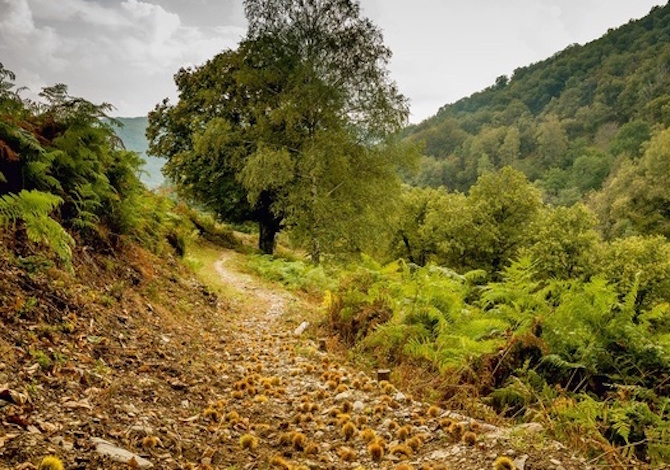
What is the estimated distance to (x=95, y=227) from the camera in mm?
6168

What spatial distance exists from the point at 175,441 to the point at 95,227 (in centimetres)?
426

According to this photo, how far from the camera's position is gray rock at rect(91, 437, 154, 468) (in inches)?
97.3

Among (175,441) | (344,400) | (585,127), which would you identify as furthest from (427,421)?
(585,127)

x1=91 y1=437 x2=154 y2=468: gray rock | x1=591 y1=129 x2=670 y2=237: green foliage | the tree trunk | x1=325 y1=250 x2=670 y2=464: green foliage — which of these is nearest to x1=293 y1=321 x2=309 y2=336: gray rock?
x1=325 y1=250 x2=670 y2=464: green foliage

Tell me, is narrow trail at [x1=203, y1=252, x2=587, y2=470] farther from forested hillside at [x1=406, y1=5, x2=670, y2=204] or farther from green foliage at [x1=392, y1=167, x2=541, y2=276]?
forested hillside at [x1=406, y1=5, x2=670, y2=204]

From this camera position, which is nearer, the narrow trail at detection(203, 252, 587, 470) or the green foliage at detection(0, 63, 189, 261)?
the narrow trail at detection(203, 252, 587, 470)

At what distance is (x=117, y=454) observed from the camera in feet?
8.25

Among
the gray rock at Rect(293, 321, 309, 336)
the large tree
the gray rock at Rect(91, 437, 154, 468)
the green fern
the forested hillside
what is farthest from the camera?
the forested hillside

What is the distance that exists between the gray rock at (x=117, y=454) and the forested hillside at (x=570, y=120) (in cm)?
8818

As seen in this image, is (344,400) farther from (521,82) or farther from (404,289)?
(521,82)

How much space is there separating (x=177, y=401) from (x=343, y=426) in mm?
1522

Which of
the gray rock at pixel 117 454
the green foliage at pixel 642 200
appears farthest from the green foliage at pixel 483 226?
the green foliage at pixel 642 200

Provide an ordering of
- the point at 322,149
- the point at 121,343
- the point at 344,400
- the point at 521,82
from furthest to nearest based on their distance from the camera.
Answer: the point at 521,82 < the point at 322,149 < the point at 121,343 < the point at 344,400

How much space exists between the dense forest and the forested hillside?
44.5m
